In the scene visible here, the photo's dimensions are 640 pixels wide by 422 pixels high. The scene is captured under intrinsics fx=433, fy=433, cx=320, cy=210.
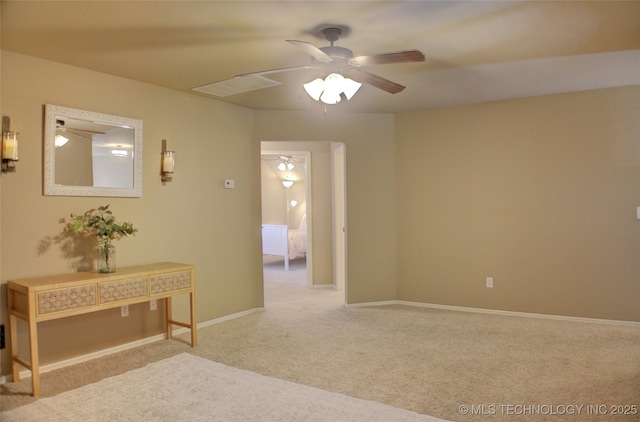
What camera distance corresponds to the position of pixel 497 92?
4461 mm

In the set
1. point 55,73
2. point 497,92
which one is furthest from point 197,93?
point 497,92

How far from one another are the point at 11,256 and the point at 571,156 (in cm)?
515

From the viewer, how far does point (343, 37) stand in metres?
2.94

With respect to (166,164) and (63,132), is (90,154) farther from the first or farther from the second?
(166,164)

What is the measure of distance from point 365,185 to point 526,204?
181 centimetres

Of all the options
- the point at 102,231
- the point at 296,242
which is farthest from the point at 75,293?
the point at 296,242

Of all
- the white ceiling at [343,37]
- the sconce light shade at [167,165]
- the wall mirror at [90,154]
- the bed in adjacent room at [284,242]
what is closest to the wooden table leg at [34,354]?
the wall mirror at [90,154]

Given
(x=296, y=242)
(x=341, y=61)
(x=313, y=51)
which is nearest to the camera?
(x=313, y=51)

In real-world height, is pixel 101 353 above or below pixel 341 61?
below

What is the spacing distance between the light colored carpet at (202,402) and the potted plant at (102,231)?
2.87 feet

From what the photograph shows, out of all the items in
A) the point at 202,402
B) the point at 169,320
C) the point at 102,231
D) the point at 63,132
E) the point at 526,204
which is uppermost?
the point at 63,132

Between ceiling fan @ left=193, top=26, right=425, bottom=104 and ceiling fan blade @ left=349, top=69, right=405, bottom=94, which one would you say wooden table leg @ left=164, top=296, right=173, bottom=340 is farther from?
ceiling fan blade @ left=349, top=69, right=405, bottom=94

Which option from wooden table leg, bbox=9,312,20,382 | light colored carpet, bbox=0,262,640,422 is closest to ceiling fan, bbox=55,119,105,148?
wooden table leg, bbox=9,312,20,382

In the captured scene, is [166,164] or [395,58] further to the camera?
[166,164]
